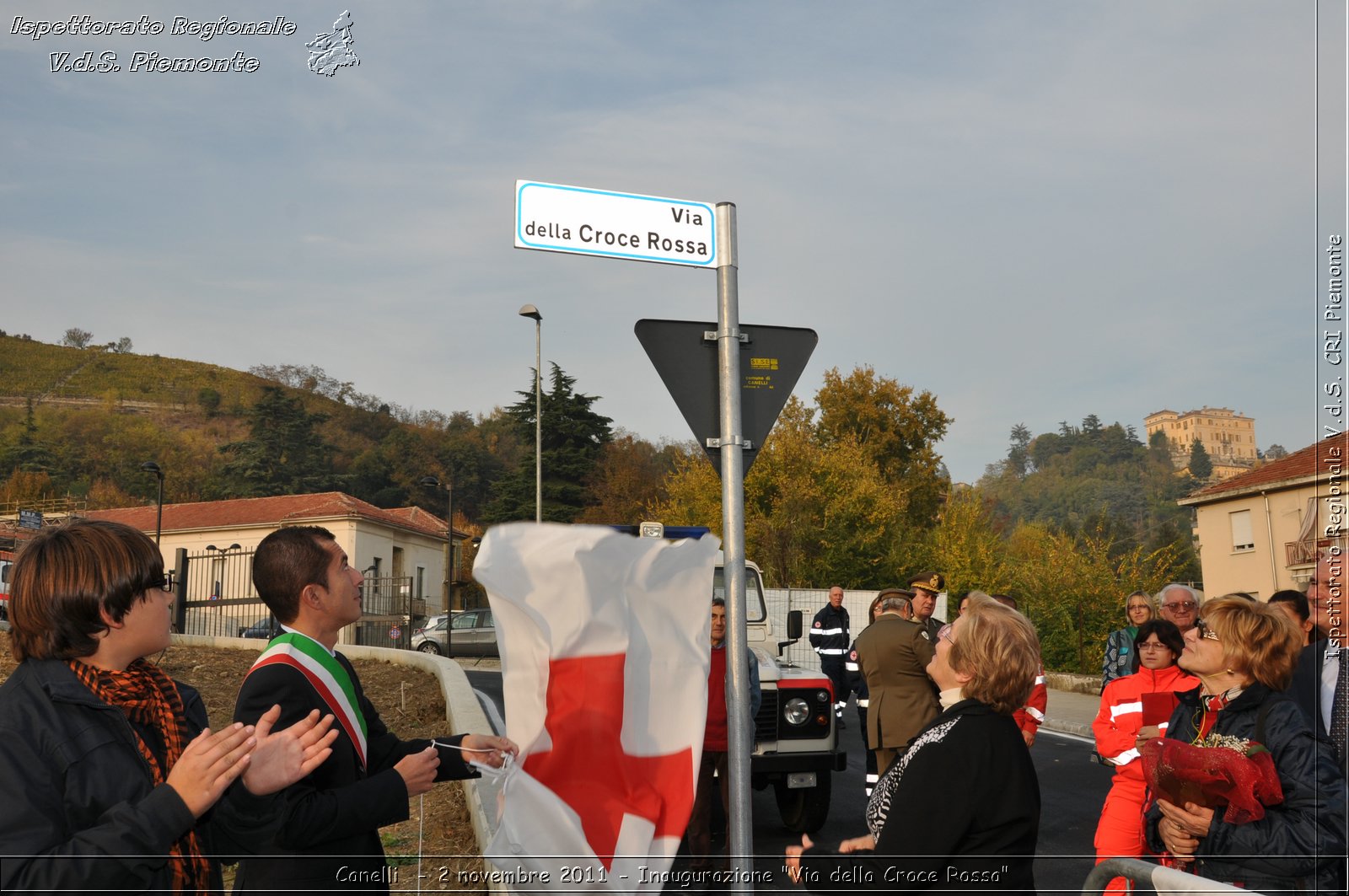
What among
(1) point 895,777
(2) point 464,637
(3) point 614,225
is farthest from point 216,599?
(1) point 895,777

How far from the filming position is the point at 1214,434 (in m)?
129

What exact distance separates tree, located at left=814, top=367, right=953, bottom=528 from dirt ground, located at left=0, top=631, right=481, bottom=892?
3487 cm

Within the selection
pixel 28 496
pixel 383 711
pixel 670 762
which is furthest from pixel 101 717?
pixel 28 496

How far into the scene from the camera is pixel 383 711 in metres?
12.2

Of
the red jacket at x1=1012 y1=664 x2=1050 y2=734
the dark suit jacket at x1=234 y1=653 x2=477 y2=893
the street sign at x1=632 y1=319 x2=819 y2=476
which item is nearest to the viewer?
the dark suit jacket at x1=234 y1=653 x2=477 y2=893

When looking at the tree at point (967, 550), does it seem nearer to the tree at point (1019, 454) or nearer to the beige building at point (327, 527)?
the beige building at point (327, 527)

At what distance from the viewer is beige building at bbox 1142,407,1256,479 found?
376 ft

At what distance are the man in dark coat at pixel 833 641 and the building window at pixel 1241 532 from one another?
25.6 meters

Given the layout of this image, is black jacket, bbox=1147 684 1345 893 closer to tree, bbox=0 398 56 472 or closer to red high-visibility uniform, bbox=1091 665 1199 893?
red high-visibility uniform, bbox=1091 665 1199 893

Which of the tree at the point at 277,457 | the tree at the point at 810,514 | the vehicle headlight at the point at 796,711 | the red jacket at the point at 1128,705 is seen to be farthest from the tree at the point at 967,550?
the tree at the point at 277,457

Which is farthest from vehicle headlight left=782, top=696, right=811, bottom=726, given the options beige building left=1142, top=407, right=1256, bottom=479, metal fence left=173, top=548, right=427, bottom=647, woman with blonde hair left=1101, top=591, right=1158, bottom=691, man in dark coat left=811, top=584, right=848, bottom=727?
beige building left=1142, top=407, right=1256, bottom=479

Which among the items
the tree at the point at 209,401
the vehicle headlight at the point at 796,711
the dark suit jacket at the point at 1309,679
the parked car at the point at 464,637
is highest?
the tree at the point at 209,401

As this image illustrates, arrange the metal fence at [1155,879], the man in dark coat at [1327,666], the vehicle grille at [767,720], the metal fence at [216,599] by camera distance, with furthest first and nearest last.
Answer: the metal fence at [216,599] → the vehicle grille at [767,720] → the man in dark coat at [1327,666] → the metal fence at [1155,879]

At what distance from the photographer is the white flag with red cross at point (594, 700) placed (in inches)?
116
